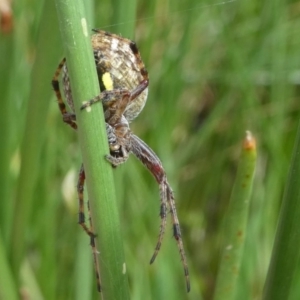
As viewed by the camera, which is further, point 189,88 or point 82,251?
point 189,88

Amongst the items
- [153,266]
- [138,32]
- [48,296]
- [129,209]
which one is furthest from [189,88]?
[48,296]

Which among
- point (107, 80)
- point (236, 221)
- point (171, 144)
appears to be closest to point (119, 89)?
point (107, 80)

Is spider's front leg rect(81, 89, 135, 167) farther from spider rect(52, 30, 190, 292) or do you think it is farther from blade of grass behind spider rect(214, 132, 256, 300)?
blade of grass behind spider rect(214, 132, 256, 300)

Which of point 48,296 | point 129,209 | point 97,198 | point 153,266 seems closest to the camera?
point 97,198

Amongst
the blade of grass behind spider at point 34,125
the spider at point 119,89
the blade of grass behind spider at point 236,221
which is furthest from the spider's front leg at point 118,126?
the blade of grass behind spider at point 236,221

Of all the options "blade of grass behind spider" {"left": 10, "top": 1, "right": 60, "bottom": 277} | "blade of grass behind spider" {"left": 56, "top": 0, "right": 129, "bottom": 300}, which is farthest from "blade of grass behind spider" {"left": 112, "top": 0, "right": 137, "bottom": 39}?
"blade of grass behind spider" {"left": 56, "top": 0, "right": 129, "bottom": 300}

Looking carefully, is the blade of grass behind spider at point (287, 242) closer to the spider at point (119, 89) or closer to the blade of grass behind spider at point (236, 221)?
the blade of grass behind spider at point (236, 221)

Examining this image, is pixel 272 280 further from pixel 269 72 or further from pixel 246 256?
pixel 269 72
